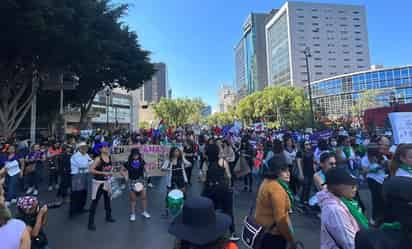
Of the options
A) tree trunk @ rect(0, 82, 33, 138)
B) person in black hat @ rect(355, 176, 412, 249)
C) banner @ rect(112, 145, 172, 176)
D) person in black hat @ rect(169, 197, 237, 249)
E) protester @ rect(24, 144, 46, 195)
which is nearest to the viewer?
person in black hat @ rect(355, 176, 412, 249)

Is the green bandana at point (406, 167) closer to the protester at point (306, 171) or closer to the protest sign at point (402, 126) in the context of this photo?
the protest sign at point (402, 126)

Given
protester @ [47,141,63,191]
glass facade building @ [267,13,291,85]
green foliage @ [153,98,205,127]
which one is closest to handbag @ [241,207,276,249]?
protester @ [47,141,63,191]

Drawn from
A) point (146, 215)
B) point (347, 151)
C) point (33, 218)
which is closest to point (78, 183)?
point (146, 215)

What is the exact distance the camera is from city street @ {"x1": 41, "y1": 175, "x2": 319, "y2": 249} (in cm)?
484

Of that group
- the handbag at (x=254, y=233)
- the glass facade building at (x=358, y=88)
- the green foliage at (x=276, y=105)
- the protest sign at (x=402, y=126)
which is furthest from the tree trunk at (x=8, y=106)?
the glass facade building at (x=358, y=88)

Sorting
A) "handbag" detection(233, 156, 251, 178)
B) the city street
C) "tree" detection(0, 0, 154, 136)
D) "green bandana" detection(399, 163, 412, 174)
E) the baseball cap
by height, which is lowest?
the city street

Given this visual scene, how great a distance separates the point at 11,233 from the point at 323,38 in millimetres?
134586

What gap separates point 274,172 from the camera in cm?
277

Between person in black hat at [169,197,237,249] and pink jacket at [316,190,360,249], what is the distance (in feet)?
2.82

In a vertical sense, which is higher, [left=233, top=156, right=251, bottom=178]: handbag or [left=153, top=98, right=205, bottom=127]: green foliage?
[left=153, top=98, right=205, bottom=127]: green foliage

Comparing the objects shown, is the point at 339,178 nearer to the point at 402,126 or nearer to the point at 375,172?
the point at 375,172

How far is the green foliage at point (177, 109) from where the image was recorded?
232ft

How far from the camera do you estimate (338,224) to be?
1.94m

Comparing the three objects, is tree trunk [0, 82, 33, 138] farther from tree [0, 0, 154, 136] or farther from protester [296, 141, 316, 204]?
protester [296, 141, 316, 204]
